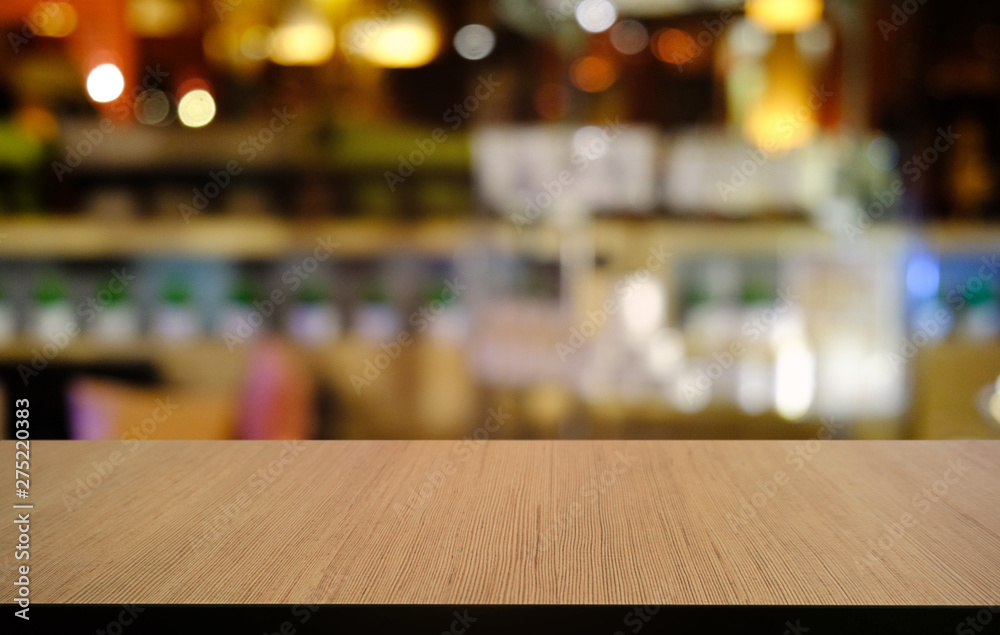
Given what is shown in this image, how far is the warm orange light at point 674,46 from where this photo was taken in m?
2.64

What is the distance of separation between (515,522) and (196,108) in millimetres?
2522

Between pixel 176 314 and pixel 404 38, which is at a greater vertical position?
pixel 404 38

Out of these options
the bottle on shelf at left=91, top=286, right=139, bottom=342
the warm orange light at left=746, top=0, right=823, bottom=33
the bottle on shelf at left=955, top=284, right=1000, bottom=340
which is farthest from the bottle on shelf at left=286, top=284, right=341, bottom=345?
the bottle on shelf at left=955, top=284, right=1000, bottom=340

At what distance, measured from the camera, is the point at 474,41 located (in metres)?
2.82

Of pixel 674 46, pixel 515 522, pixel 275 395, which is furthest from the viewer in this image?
pixel 674 46

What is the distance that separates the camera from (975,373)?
8.14 ft

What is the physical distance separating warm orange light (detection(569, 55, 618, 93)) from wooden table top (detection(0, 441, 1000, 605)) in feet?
6.95

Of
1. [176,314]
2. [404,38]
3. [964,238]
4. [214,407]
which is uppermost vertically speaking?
[404,38]

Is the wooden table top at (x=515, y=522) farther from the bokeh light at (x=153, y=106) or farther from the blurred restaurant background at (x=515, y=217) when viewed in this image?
the bokeh light at (x=153, y=106)

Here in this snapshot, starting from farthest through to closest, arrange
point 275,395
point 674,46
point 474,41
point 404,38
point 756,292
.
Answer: point 474,41 → point 674,46 → point 756,292 → point 275,395 → point 404,38

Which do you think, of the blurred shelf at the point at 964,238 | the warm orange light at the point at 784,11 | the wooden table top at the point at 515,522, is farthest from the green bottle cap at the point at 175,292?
the blurred shelf at the point at 964,238

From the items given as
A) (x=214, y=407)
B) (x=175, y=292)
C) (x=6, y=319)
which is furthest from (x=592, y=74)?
(x=6, y=319)

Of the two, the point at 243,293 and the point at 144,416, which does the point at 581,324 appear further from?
the point at 144,416

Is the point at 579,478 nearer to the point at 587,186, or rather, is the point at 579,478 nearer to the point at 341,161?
the point at 587,186
